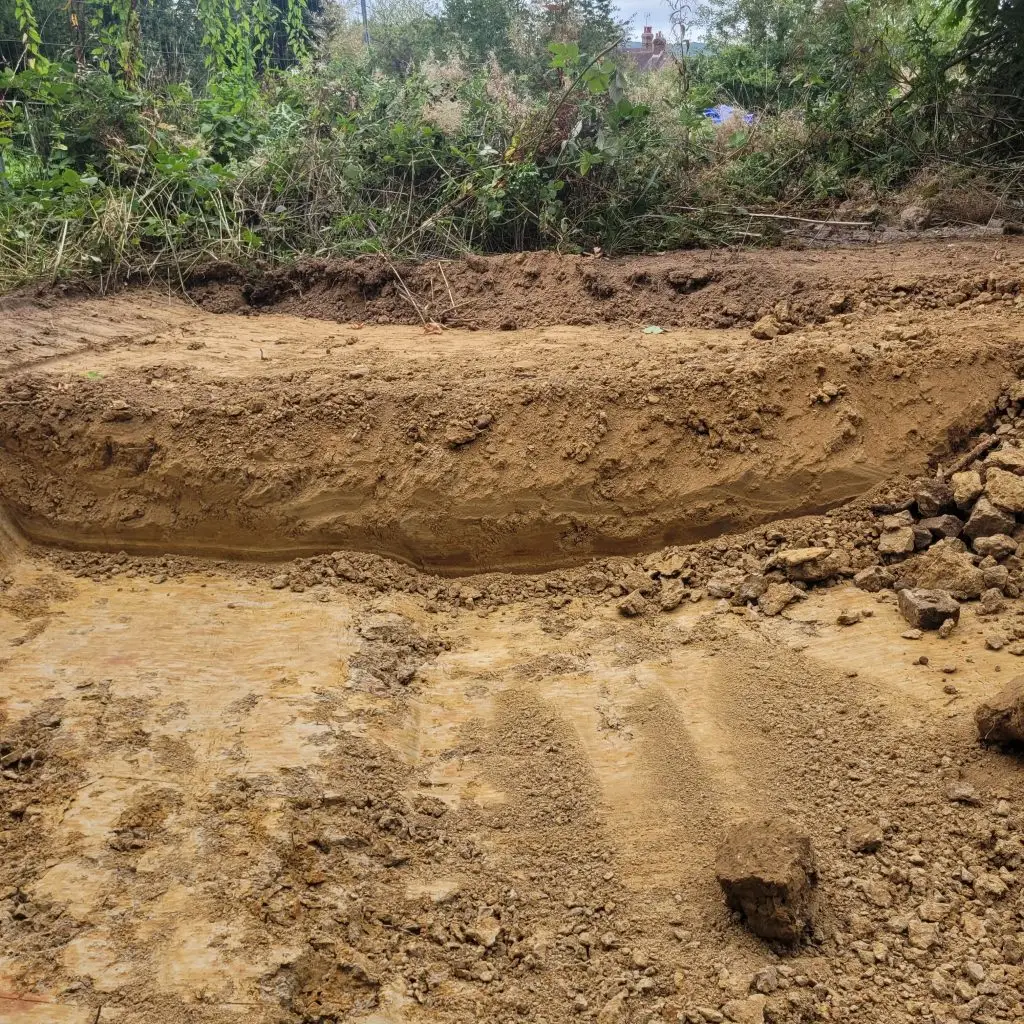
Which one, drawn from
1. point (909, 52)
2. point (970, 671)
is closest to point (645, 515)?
point (970, 671)

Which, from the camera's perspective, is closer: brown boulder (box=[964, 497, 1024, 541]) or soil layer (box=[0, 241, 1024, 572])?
brown boulder (box=[964, 497, 1024, 541])

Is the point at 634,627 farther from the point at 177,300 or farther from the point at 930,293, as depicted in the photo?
the point at 177,300

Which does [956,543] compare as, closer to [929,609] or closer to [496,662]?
[929,609]

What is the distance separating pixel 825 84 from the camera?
6.68m

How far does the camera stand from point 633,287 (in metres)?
4.83

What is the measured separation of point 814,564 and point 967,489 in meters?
0.59

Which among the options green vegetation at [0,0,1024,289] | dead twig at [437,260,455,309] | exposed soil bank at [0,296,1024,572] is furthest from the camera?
green vegetation at [0,0,1024,289]

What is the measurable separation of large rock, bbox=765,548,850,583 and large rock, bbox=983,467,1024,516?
1.51 feet

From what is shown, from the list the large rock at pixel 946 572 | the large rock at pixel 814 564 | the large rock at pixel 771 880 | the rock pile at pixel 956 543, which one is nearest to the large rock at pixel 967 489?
the rock pile at pixel 956 543

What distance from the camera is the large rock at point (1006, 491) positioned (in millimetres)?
3170

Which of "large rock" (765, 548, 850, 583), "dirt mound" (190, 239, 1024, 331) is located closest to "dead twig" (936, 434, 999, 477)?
"large rock" (765, 548, 850, 583)

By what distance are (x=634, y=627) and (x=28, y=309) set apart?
11.5 ft

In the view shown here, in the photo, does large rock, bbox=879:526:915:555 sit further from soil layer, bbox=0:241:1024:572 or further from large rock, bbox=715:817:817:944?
large rock, bbox=715:817:817:944

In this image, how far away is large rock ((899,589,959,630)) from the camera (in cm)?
284
